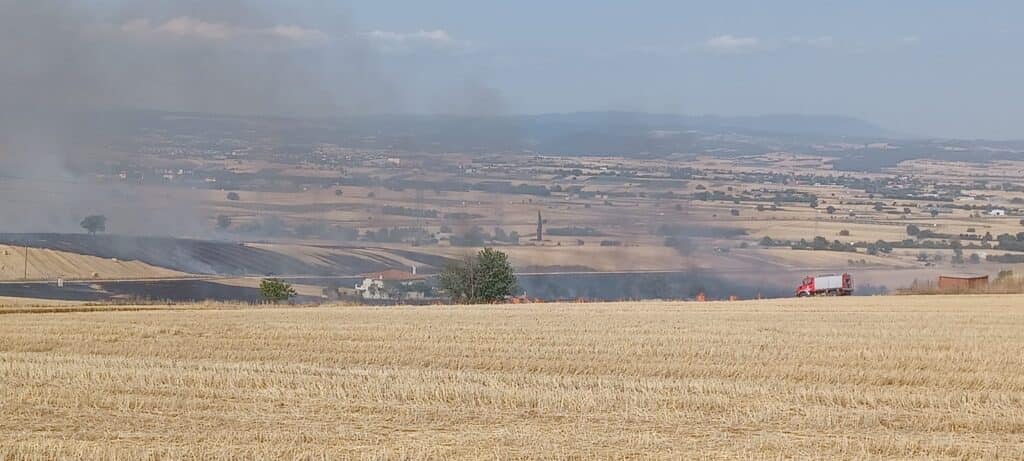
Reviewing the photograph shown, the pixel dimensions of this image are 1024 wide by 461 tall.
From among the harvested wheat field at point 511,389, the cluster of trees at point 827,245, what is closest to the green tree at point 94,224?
the cluster of trees at point 827,245

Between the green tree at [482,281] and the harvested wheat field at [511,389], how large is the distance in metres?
23.0

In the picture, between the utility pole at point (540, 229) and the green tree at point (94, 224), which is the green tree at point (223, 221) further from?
the utility pole at point (540, 229)

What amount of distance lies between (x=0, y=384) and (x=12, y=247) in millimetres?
52081

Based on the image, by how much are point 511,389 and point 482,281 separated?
36600mm

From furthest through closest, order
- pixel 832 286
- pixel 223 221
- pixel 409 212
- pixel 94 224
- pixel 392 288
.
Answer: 1. pixel 409 212
2. pixel 223 221
3. pixel 94 224
4. pixel 392 288
5. pixel 832 286

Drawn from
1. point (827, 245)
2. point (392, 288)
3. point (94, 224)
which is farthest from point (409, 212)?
point (392, 288)

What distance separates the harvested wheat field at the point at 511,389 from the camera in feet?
A: 39.7

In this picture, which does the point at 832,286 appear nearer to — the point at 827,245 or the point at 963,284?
the point at 963,284

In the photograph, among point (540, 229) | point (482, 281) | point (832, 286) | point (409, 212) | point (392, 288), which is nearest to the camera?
point (482, 281)

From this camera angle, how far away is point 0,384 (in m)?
16.7

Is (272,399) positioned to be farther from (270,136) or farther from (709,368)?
(270,136)

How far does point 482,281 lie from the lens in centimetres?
5281

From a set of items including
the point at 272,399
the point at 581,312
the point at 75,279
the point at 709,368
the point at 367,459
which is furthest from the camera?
the point at 75,279

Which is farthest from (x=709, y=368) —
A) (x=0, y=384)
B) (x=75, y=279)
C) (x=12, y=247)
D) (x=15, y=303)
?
(x=12, y=247)
